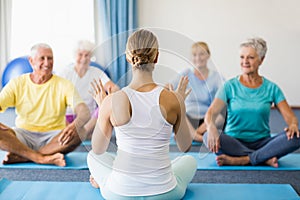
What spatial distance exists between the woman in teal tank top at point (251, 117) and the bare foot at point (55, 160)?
108cm

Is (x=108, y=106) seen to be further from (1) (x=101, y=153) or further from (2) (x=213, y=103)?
(2) (x=213, y=103)

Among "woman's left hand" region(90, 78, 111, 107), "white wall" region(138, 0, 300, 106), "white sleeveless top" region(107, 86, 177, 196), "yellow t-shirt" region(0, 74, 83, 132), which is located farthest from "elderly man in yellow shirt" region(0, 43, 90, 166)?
"white wall" region(138, 0, 300, 106)

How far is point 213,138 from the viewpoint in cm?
277

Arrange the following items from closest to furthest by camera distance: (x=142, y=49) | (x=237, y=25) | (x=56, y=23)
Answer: (x=142, y=49)
(x=237, y=25)
(x=56, y=23)

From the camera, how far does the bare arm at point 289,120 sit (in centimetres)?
288

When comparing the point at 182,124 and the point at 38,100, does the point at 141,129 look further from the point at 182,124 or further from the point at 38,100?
A: the point at 38,100

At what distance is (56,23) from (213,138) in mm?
3617

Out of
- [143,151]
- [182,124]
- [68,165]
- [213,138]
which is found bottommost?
[68,165]

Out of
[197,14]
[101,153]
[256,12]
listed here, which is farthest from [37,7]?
[101,153]

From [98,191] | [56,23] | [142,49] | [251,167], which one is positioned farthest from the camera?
[56,23]

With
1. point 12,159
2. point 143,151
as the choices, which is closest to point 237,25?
point 12,159

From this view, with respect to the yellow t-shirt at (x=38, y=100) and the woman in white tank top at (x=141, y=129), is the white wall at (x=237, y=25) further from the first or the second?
the woman in white tank top at (x=141, y=129)

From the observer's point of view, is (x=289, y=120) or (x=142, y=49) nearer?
(x=142, y=49)

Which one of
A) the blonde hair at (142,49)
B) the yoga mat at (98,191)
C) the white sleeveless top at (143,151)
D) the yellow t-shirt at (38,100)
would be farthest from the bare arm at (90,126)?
the yellow t-shirt at (38,100)
